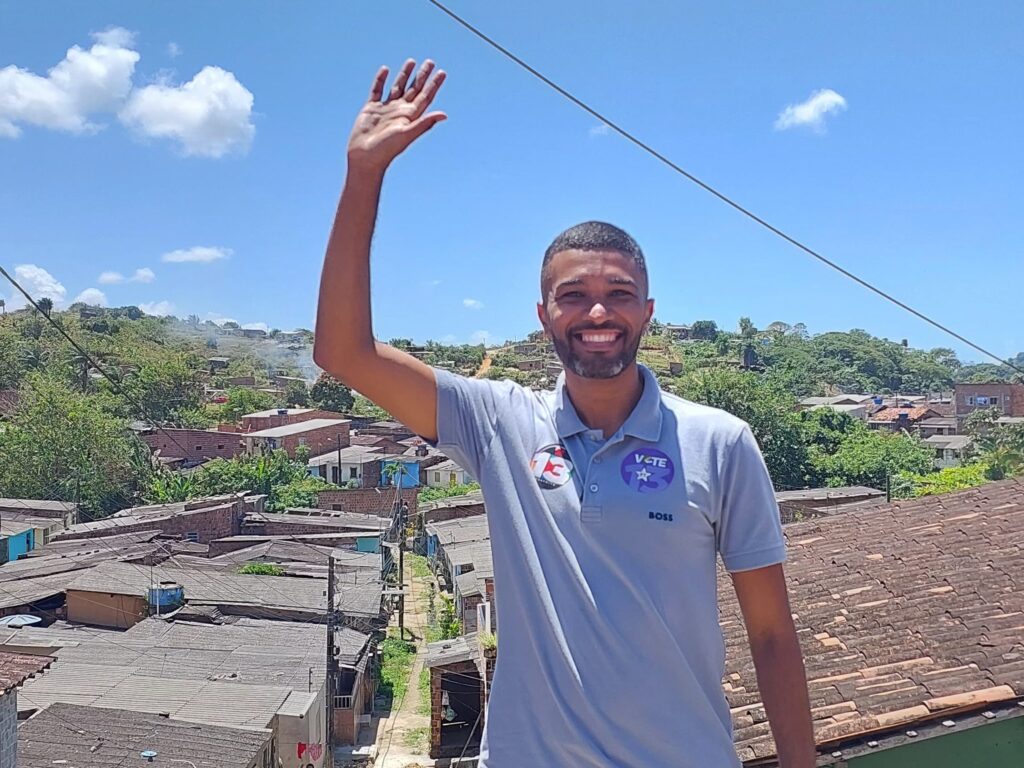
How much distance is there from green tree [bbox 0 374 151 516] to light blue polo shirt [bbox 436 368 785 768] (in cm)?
3678

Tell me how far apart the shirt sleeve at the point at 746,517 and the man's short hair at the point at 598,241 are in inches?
17.1

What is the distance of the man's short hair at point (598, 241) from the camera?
1781mm

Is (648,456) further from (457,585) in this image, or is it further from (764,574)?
(457,585)

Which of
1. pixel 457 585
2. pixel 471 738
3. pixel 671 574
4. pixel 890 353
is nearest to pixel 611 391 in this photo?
pixel 671 574

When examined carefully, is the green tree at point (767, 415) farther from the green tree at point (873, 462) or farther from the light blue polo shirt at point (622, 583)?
the light blue polo shirt at point (622, 583)

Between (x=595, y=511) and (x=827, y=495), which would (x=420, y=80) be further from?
(x=827, y=495)

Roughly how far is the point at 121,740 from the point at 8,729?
6.94 ft

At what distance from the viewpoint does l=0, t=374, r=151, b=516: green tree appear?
114ft

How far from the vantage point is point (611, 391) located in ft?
5.93

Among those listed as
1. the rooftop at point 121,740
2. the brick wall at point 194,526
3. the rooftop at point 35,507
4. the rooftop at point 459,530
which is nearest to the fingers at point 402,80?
the rooftop at point 121,740

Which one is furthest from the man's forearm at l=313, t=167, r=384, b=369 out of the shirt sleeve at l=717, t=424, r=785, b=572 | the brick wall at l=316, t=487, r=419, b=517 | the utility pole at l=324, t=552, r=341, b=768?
the brick wall at l=316, t=487, r=419, b=517

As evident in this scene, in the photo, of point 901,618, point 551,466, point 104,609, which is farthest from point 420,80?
point 104,609

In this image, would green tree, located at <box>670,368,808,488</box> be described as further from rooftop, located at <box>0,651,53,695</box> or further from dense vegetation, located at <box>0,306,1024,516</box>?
rooftop, located at <box>0,651,53,695</box>

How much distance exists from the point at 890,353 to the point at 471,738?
10183cm
